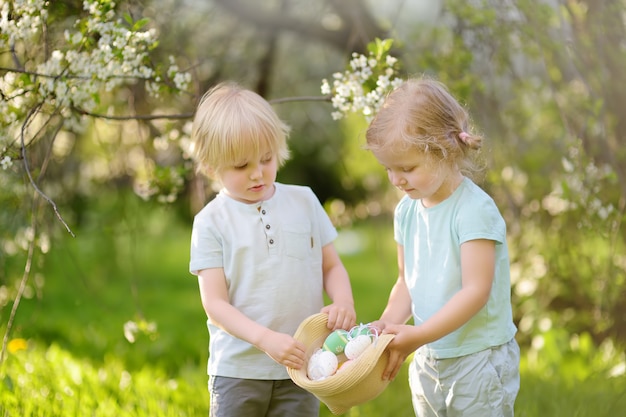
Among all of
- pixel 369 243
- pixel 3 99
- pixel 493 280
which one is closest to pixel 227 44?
pixel 3 99

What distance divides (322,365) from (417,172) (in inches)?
22.2

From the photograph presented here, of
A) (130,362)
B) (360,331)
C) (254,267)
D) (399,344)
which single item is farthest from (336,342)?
(130,362)

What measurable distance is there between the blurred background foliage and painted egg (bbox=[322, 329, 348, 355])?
1.02 meters

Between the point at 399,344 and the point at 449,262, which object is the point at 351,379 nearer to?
the point at 399,344

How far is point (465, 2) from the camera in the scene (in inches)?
135

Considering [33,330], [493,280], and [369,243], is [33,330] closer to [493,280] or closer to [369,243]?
[493,280]

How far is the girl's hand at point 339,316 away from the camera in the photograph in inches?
88.0

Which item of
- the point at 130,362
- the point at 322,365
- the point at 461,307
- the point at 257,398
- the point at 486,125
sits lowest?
the point at 130,362

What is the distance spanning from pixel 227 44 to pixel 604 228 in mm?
2491

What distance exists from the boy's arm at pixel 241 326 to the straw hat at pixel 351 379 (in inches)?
1.7

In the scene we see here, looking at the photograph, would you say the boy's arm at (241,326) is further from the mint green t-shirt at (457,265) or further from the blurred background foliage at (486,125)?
the blurred background foliage at (486,125)

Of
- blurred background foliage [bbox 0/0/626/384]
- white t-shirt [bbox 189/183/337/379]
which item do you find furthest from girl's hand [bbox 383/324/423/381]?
blurred background foliage [bbox 0/0/626/384]

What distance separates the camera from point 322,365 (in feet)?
6.93

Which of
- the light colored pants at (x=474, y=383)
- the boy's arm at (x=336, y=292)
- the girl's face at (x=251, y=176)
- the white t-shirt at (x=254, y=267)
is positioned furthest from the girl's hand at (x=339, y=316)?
the girl's face at (x=251, y=176)
